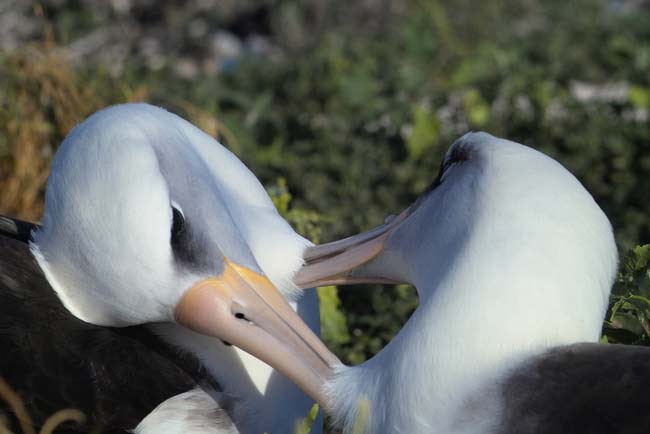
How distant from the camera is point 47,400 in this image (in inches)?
128

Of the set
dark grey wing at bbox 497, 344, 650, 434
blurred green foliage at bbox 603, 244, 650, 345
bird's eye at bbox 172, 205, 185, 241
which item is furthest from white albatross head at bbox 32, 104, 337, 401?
blurred green foliage at bbox 603, 244, 650, 345

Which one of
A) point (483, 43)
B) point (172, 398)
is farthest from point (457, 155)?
point (483, 43)

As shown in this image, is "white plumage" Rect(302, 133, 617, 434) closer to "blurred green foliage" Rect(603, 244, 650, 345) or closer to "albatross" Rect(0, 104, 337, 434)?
"blurred green foliage" Rect(603, 244, 650, 345)

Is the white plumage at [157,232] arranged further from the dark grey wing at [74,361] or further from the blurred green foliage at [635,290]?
the blurred green foliage at [635,290]

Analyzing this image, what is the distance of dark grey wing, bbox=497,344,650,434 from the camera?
277cm

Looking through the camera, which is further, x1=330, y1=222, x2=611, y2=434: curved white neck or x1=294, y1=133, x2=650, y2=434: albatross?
x1=330, y1=222, x2=611, y2=434: curved white neck

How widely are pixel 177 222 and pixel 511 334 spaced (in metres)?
0.93

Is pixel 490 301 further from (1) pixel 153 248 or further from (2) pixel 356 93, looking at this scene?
(2) pixel 356 93

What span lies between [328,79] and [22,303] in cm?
391

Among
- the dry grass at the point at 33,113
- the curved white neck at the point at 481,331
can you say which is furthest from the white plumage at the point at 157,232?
the dry grass at the point at 33,113

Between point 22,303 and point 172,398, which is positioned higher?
point 22,303

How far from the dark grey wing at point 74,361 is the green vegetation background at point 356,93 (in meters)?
1.02

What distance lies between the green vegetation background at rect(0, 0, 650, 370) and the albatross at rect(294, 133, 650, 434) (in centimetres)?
30

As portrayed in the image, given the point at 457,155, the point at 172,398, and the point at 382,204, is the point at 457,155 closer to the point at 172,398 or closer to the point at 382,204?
the point at 172,398
